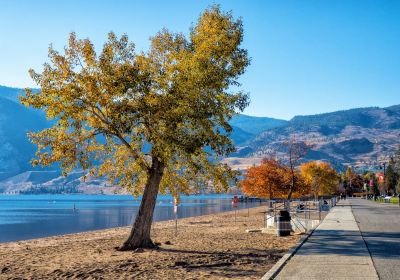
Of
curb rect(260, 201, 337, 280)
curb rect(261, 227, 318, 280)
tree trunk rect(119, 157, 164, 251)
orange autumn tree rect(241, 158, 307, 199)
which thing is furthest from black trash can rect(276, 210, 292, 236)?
orange autumn tree rect(241, 158, 307, 199)

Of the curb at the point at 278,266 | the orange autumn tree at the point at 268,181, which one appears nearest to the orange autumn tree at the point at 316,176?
the orange autumn tree at the point at 268,181

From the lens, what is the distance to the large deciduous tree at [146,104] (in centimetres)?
1989

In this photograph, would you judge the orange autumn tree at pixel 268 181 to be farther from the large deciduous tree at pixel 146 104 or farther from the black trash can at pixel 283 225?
the large deciduous tree at pixel 146 104

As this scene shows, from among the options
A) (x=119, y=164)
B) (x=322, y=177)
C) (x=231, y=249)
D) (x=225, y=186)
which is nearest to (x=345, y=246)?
(x=231, y=249)

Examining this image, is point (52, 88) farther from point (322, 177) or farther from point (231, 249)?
point (322, 177)

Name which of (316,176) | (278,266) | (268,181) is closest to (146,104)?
(278,266)

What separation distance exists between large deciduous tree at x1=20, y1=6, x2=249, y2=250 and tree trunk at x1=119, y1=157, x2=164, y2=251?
5 centimetres

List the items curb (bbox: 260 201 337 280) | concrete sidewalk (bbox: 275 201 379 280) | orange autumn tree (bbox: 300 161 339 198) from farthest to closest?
orange autumn tree (bbox: 300 161 339 198)
concrete sidewalk (bbox: 275 201 379 280)
curb (bbox: 260 201 337 280)

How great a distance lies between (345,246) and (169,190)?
10.7 m

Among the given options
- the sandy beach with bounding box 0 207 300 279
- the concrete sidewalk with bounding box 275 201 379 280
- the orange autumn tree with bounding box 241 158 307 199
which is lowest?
the sandy beach with bounding box 0 207 300 279

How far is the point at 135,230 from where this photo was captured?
21.9 metres

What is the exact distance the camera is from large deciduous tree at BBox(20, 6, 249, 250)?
65.3ft

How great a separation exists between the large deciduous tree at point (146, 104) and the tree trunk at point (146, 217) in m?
0.05

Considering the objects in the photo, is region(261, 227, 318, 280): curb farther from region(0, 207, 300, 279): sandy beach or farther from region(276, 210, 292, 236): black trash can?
region(276, 210, 292, 236): black trash can
